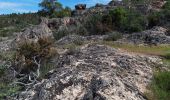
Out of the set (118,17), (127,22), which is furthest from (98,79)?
(118,17)

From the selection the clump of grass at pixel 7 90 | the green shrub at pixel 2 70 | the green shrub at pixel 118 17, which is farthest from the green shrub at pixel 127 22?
the clump of grass at pixel 7 90

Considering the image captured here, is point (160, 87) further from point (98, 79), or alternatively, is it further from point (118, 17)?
point (118, 17)

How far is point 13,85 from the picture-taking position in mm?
15039

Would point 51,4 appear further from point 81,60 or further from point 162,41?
point 81,60

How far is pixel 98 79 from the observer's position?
1216 cm

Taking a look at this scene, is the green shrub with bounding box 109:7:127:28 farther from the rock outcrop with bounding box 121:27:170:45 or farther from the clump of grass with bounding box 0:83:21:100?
the clump of grass with bounding box 0:83:21:100

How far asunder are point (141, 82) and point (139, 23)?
34917mm

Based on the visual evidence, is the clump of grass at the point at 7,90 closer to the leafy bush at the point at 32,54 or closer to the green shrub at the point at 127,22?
the leafy bush at the point at 32,54

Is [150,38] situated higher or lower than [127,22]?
higher

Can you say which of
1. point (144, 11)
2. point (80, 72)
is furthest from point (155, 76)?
point (144, 11)

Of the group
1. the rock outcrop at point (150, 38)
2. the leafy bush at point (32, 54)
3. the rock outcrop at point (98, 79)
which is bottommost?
the rock outcrop at point (150, 38)

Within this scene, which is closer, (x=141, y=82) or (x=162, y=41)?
(x=141, y=82)

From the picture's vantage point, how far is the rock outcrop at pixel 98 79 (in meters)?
11.8

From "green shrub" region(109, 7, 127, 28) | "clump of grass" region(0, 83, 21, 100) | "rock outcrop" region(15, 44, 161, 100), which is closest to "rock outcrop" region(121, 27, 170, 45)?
"rock outcrop" region(15, 44, 161, 100)
